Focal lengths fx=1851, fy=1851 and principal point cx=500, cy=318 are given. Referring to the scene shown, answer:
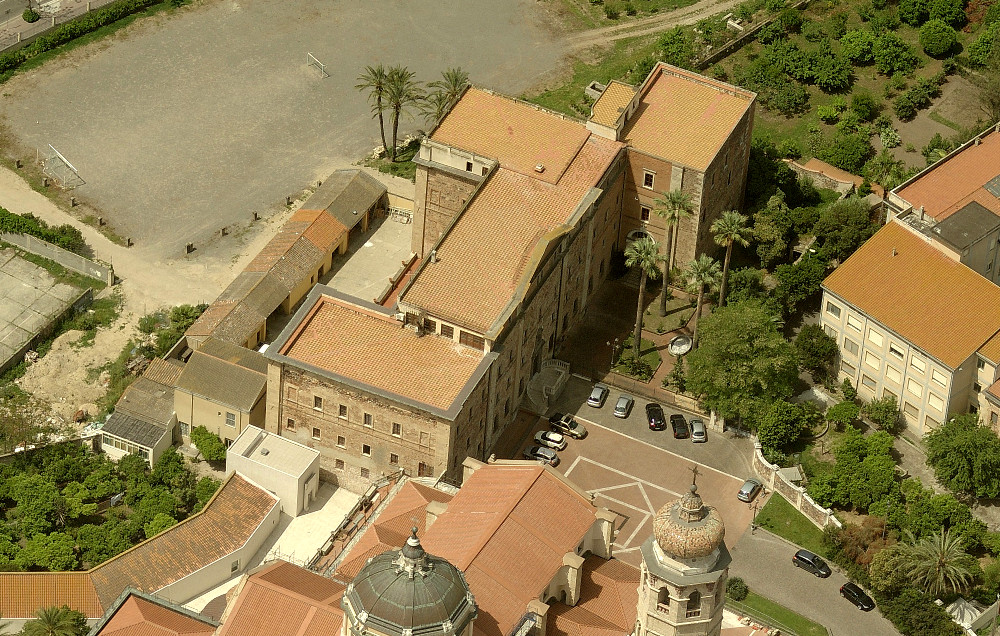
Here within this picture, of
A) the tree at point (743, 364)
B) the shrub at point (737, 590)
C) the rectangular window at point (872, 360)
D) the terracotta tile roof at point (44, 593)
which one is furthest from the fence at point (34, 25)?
Result: the shrub at point (737, 590)

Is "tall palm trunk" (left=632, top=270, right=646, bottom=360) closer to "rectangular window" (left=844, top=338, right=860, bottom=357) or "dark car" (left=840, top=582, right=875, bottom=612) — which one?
"rectangular window" (left=844, top=338, right=860, bottom=357)

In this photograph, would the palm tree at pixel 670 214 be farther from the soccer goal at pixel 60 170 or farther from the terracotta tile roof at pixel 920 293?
the soccer goal at pixel 60 170

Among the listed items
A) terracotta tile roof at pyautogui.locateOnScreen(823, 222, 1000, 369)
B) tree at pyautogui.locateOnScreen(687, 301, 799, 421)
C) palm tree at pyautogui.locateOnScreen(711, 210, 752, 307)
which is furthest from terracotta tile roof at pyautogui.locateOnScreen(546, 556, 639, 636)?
palm tree at pyautogui.locateOnScreen(711, 210, 752, 307)

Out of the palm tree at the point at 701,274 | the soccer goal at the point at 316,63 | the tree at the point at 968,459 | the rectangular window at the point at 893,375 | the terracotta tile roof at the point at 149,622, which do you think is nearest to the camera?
the terracotta tile roof at the point at 149,622

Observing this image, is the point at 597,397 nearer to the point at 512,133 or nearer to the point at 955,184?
the point at 512,133

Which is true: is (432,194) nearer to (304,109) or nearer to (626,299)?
(626,299)

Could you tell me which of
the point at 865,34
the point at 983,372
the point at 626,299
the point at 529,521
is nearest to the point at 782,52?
the point at 865,34

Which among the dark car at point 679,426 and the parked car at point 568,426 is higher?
the dark car at point 679,426
